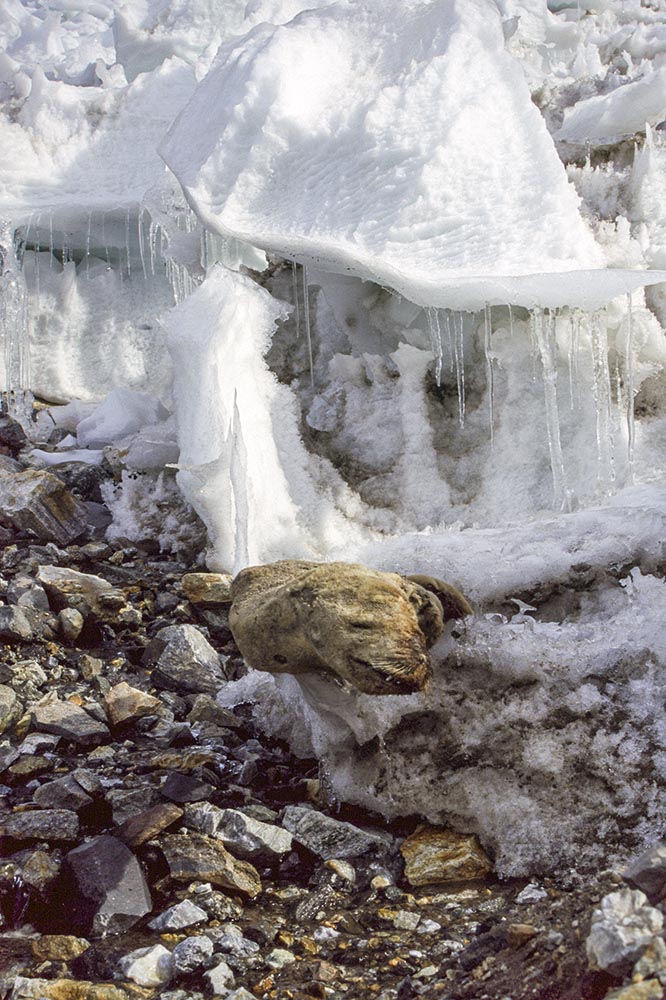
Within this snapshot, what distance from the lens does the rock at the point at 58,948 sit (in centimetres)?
216

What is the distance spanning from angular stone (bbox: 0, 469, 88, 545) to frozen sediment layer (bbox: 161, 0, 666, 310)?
189cm

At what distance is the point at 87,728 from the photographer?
11.0ft

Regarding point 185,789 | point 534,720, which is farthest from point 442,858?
point 185,789

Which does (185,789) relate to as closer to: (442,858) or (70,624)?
(442,858)

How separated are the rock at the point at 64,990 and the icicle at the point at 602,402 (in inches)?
132

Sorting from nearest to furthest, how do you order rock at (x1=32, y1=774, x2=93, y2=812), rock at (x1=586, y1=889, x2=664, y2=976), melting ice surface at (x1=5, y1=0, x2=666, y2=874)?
rock at (x1=586, y1=889, x2=664, y2=976) → rock at (x1=32, y1=774, x2=93, y2=812) → melting ice surface at (x1=5, y1=0, x2=666, y2=874)

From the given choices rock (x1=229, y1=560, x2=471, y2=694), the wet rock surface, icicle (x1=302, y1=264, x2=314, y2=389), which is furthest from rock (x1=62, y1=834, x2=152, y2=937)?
icicle (x1=302, y1=264, x2=314, y2=389)

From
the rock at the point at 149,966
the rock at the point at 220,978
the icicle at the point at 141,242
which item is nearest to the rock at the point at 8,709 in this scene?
the rock at the point at 149,966

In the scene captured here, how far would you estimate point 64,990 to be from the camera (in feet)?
6.51

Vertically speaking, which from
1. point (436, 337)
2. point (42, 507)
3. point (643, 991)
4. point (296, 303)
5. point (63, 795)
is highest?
point (296, 303)

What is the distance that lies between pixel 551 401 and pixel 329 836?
107 inches

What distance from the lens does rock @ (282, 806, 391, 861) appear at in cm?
262

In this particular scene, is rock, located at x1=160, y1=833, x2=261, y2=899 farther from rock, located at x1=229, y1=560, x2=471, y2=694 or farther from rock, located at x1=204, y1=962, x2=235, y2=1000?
rock, located at x1=229, y1=560, x2=471, y2=694

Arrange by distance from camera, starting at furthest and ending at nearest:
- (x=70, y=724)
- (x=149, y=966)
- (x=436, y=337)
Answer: (x=436, y=337)
(x=70, y=724)
(x=149, y=966)
